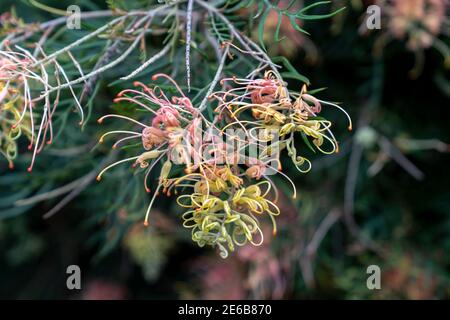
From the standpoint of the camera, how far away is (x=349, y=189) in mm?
967

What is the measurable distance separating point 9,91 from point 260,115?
27 centimetres

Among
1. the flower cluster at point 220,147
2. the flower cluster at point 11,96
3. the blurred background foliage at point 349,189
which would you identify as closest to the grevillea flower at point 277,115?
the flower cluster at point 220,147

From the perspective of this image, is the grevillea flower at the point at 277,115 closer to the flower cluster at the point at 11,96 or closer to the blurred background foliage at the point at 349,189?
the flower cluster at the point at 11,96

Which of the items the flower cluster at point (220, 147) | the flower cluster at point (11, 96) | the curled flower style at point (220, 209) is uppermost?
the flower cluster at point (11, 96)

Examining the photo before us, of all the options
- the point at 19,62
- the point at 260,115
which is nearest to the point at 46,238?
the point at 19,62

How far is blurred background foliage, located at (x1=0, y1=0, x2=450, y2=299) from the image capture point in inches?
38.0

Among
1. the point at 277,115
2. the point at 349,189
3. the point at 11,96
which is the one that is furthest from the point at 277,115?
the point at 349,189

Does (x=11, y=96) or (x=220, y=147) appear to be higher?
(x=11, y=96)

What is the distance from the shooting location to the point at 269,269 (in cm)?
99

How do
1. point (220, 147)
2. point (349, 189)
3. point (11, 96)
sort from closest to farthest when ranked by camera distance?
point (220, 147), point (11, 96), point (349, 189)

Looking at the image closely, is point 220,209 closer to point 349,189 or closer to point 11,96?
point 11,96

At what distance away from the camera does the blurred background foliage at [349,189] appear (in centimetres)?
97

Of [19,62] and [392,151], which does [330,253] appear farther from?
[19,62]
